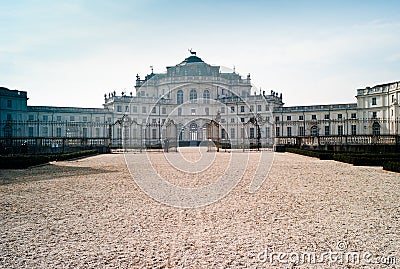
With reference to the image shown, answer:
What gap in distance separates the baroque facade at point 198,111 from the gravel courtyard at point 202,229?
38.5 meters

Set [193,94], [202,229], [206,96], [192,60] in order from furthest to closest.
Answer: [192,60], [193,94], [206,96], [202,229]

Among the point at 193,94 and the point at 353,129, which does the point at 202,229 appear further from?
the point at 193,94

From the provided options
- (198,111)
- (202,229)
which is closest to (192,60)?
(198,111)

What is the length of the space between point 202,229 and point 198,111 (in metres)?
55.9

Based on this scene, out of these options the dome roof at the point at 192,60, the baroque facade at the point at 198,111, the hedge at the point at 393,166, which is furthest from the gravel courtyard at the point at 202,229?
the dome roof at the point at 192,60

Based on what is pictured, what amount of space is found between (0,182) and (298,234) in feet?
27.8

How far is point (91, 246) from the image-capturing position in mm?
4270

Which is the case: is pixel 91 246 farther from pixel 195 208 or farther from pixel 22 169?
pixel 22 169

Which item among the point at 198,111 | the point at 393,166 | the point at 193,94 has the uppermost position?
the point at 193,94

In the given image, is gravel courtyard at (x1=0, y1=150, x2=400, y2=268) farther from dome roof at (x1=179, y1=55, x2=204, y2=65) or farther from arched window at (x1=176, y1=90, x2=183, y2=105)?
dome roof at (x1=179, y1=55, x2=204, y2=65)

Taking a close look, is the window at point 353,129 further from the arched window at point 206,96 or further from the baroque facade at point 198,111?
the arched window at point 206,96

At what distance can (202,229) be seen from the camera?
16.4ft

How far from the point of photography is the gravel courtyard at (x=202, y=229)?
3.81 meters

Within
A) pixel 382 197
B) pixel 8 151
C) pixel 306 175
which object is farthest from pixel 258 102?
pixel 382 197
